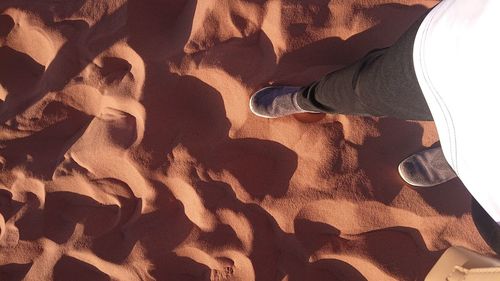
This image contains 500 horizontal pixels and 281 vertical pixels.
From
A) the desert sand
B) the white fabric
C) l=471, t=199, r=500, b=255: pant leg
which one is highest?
the white fabric

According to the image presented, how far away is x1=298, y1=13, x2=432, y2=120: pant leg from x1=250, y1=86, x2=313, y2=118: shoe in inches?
11.1

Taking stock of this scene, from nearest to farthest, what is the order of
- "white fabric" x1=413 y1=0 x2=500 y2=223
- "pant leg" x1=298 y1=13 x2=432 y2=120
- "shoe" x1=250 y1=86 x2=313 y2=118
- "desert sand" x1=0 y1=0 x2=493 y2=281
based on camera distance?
1. "white fabric" x1=413 y1=0 x2=500 y2=223
2. "pant leg" x1=298 y1=13 x2=432 y2=120
3. "shoe" x1=250 y1=86 x2=313 y2=118
4. "desert sand" x1=0 y1=0 x2=493 y2=281

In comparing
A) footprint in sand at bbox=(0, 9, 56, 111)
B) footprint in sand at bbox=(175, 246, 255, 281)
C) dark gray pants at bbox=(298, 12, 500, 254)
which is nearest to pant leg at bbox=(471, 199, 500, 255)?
dark gray pants at bbox=(298, 12, 500, 254)

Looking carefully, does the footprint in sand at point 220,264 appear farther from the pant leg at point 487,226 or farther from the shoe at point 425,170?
the pant leg at point 487,226

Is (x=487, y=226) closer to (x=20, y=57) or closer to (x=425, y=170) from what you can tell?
(x=425, y=170)

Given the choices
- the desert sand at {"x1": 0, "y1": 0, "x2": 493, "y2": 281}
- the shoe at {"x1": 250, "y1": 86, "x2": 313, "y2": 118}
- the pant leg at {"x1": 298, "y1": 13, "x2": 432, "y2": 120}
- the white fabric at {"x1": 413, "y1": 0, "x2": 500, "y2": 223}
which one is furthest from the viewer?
the desert sand at {"x1": 0, "y1": 0, "x2": 493, "y2": 281}

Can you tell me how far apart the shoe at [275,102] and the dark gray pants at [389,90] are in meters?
0.33

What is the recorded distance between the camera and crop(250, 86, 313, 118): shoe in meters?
1.54

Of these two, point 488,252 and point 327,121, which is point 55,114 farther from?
point 488,252

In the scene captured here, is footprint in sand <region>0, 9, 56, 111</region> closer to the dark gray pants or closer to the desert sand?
the desert sand

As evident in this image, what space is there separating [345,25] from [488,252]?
3.52 ft

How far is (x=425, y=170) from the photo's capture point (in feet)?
5.17

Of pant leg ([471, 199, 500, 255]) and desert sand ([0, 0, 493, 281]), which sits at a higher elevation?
pant leg ([471, 199, 500, 255])

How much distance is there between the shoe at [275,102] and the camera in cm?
154
